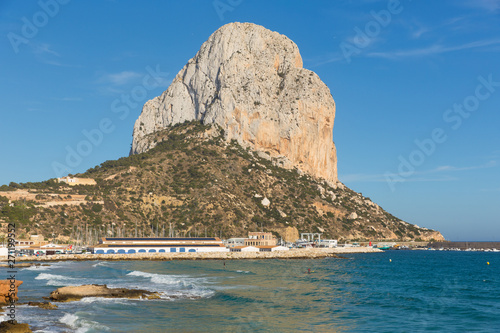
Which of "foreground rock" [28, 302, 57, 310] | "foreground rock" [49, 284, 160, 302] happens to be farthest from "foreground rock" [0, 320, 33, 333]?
"foreground rock" [49, 284, 160, 302]

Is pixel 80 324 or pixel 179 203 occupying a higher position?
pixel 179 203

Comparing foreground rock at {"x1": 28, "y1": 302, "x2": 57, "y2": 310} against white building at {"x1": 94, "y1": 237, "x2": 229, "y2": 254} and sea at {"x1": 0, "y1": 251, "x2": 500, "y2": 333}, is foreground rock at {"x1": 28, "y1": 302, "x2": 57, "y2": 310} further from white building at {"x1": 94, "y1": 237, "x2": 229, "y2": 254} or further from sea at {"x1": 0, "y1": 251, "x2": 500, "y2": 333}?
white building at {"x1": 94, "y1": 237, "x2": 229, "y2": 254}

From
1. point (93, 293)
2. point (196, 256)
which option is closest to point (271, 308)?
point (93, 293)

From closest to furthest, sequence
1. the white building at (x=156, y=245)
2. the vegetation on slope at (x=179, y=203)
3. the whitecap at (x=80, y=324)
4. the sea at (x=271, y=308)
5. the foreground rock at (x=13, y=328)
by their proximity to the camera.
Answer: the foreground rock at (x=13, y=328)
the whitecap at (x=80, y=324)
the sea at (x=271, y=308)
the white building at (x=156, y=245)
the vegetation on slope at (x=179, y=203)

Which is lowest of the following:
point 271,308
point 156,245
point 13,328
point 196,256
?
point 196,256

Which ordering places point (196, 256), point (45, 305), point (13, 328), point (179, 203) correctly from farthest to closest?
point (179, 203)
point (196, 256)
point (45, 305)
point (13, 328)

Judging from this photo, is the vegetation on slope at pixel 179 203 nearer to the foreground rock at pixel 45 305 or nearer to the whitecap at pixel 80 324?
the foreground rock at pixel 45 305

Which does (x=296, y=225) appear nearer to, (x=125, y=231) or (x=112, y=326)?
(x=125, y=231)

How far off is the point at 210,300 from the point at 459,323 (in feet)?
79.8

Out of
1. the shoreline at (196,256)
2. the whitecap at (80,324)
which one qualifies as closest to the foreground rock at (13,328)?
the whitecap at (80,324)

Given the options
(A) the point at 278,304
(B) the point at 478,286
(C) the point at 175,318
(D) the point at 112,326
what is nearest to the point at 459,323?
(A) the point at 278,304

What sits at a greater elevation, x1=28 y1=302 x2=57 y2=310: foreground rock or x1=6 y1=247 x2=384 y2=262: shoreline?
x1=28 y1=302 x2=57 y2=310: foreground rock

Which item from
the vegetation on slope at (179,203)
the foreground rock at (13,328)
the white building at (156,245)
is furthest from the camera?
the vegetation on slope at (179,203)

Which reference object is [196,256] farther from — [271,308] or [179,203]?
[271,308]
